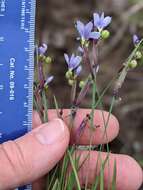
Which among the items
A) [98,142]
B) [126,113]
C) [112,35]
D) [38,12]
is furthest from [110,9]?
[98,142]

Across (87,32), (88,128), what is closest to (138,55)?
(87,32)

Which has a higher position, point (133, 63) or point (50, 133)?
point (133, 63)

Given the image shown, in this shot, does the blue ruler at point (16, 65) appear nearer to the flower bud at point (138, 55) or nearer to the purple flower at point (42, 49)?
the purple flower at point (42, 49)

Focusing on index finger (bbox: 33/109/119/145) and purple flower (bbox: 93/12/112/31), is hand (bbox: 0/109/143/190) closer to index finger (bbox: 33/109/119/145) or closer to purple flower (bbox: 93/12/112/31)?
index finger (bbox: 33/109/119/145)

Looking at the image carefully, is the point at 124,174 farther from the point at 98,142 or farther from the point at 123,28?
the point at 123,28

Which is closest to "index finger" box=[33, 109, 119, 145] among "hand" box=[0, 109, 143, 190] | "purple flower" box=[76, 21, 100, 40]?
"hand" box=[0, 109, 143, 190]

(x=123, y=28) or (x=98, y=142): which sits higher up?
(x=123, y=28)

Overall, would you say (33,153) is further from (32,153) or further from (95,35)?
(95,35)
